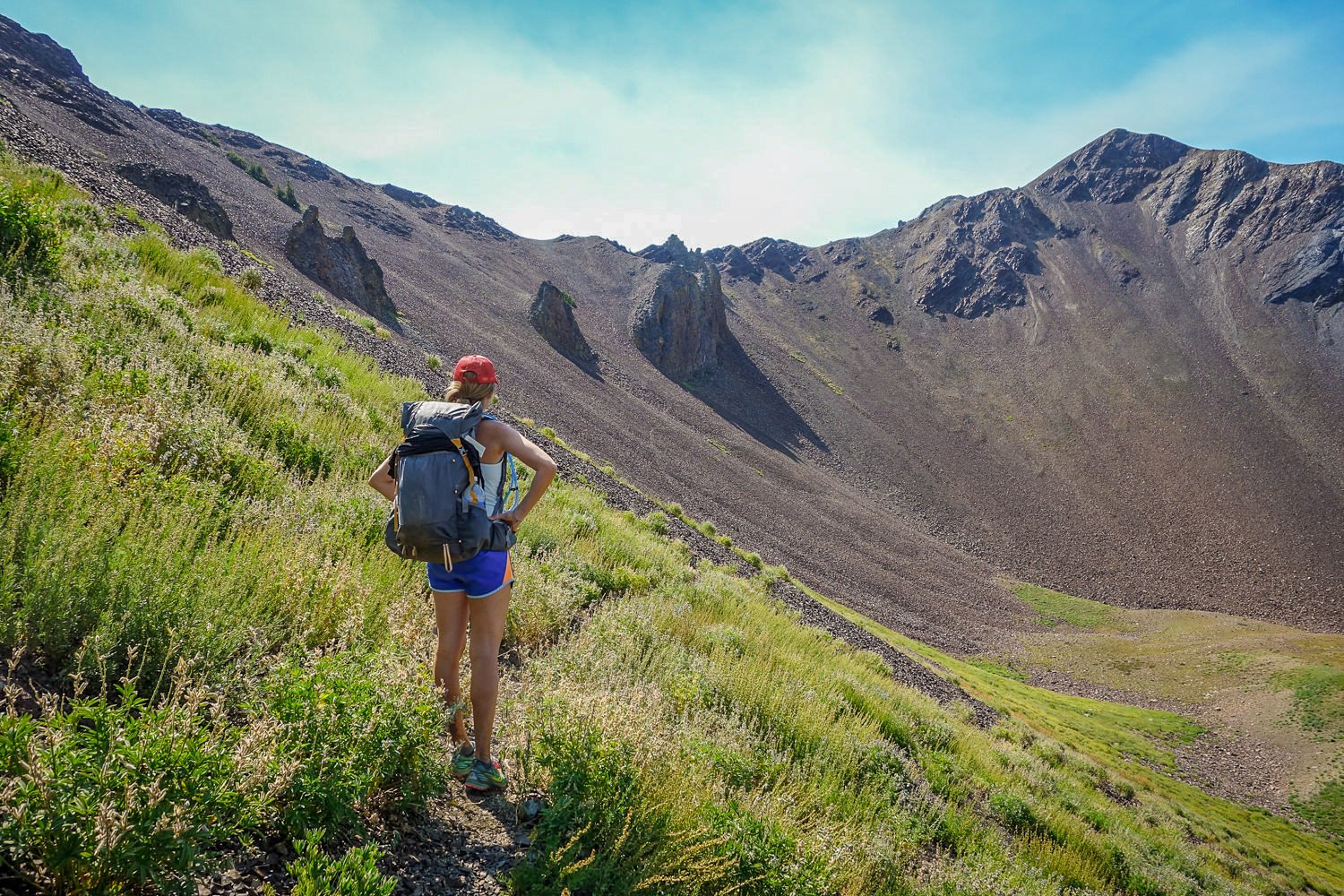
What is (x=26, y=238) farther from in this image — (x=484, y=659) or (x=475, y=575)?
(x=484, y=659)

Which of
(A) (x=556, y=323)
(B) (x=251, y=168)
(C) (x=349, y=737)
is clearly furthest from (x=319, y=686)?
(B) (x=251, y=168)

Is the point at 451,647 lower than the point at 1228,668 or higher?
higher

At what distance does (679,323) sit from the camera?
61656 millimetres

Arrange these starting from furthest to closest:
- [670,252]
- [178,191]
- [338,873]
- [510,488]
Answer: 1. [670,252]
2. [178,191]
3. [510,488]
4. [338,873]

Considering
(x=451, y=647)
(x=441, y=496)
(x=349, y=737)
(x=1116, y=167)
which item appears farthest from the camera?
(x=1116, y=167)

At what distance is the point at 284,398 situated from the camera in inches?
307

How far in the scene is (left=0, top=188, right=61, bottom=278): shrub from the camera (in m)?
6.30

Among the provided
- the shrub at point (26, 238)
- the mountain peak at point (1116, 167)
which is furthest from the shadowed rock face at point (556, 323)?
the mountain peak at point (1116, 167)

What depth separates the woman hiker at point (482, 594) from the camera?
3172 millimetres

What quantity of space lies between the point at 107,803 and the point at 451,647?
1.68m

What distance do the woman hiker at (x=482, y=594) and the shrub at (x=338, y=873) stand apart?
3.67ft

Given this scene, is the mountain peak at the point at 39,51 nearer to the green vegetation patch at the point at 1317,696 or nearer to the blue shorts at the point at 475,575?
the blue shorts at the point at 475,575

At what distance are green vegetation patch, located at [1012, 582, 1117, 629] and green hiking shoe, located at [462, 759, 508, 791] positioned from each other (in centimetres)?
4395

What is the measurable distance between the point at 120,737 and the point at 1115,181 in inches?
5416
